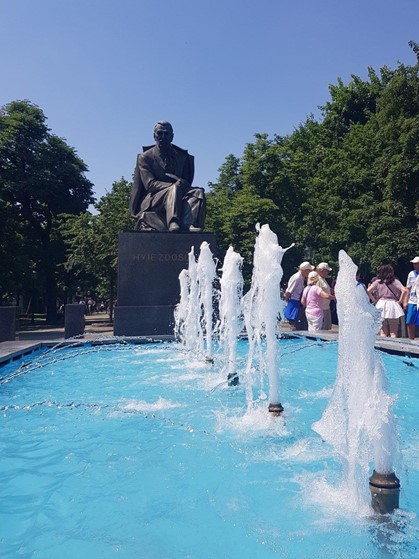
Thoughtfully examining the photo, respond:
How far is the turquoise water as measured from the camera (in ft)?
8.97

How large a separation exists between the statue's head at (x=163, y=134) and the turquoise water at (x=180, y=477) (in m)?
7.55

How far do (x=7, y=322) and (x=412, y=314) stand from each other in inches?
320

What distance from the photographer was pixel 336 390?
10.7 ft

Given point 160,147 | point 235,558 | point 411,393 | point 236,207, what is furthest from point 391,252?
point 235,558

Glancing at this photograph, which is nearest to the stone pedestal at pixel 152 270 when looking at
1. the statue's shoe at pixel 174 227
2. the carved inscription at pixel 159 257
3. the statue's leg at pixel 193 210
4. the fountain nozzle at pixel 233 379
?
the carved inscription at pixel 159 257

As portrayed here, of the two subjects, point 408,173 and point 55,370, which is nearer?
point 55,370

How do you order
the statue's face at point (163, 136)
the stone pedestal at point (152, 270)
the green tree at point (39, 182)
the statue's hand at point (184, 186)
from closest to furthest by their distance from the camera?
the stone pedestal at point (152, 270)
the statue's hand at point (184, 186)
the statue's face at point (163, 136)
the green tree at point (39, 182)

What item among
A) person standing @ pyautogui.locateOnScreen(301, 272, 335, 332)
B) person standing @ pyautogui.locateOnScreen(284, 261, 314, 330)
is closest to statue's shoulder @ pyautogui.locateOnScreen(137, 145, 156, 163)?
person standing @ pyautogui.locateOnScreen(284, 261, 314, 330)

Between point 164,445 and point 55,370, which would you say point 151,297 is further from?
point 164,445

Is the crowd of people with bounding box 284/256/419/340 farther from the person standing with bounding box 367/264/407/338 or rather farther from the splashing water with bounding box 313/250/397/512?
the splashing water with bounding box 313/250/397/512

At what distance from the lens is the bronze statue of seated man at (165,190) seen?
12.0 metres

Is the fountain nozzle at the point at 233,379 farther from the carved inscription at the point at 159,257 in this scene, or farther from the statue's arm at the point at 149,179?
the statue's arm at the point at 149,179

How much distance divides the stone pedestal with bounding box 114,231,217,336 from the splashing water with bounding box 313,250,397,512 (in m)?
8.20

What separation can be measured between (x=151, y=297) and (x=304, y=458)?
774 centimetres
